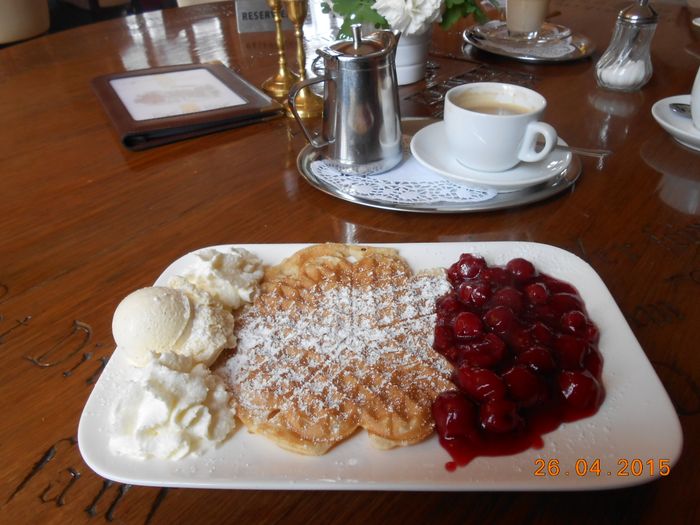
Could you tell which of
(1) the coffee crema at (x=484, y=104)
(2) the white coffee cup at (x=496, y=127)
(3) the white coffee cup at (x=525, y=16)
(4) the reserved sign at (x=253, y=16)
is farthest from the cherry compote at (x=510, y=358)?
(4) the reserved sign at (x=253, y=16)

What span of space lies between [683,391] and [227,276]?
2.14 feet

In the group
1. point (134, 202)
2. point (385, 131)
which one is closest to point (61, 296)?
point (134, 202)

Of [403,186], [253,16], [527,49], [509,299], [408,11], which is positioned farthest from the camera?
[253,16]

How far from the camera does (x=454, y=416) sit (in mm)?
604

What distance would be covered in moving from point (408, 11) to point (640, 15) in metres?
0.66

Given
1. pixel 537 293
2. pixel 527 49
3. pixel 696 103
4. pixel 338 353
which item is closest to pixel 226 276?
pixel 338 353

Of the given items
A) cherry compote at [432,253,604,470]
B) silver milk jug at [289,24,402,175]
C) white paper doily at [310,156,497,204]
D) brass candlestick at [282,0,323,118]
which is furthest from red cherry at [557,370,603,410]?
brass candlestick at [282,0,323,118]

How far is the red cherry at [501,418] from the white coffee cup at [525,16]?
5.60ft

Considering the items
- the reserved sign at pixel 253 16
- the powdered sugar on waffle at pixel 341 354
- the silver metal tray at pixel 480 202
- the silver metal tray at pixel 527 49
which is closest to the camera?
the powdered sugar on waffle at pixel 341 354

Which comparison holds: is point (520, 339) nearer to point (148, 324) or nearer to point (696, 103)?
point (148, 324)

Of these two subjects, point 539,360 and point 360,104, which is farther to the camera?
point 360,104

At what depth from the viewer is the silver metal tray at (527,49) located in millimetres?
1785

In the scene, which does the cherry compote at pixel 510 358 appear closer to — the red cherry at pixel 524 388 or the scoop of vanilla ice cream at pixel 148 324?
the red cherry at pixel 524 388

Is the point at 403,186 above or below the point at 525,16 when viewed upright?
below
